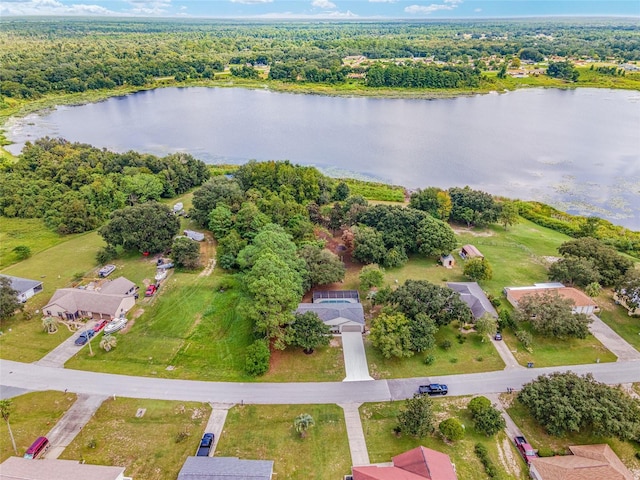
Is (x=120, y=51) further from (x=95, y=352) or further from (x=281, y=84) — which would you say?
(x=95, y=352)

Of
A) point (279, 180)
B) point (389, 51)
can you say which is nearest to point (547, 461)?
point (279, 180)

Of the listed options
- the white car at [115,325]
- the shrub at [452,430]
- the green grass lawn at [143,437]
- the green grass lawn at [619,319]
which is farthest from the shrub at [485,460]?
the white car at [115,325]

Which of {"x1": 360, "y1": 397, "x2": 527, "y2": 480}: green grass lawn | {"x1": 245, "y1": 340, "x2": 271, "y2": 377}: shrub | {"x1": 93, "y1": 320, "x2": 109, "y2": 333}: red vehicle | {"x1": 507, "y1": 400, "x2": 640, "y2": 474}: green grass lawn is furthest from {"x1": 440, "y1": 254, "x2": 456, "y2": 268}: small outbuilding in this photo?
{"x1": 93, "y1": 320, "x2": 109, "y2": 333}: red vehicle

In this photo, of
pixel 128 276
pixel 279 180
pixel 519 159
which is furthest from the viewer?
pixel 519 159

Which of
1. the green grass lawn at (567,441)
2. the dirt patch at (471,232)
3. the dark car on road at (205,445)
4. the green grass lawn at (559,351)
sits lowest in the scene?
the dirt patch at (471,232)

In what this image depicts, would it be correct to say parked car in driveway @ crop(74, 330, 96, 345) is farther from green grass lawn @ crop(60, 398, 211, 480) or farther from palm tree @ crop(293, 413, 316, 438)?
palm tree @ crop(293, 413, 316, 438)

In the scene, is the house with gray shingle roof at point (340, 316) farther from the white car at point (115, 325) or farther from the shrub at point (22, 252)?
the shrub at point (22, 252)
